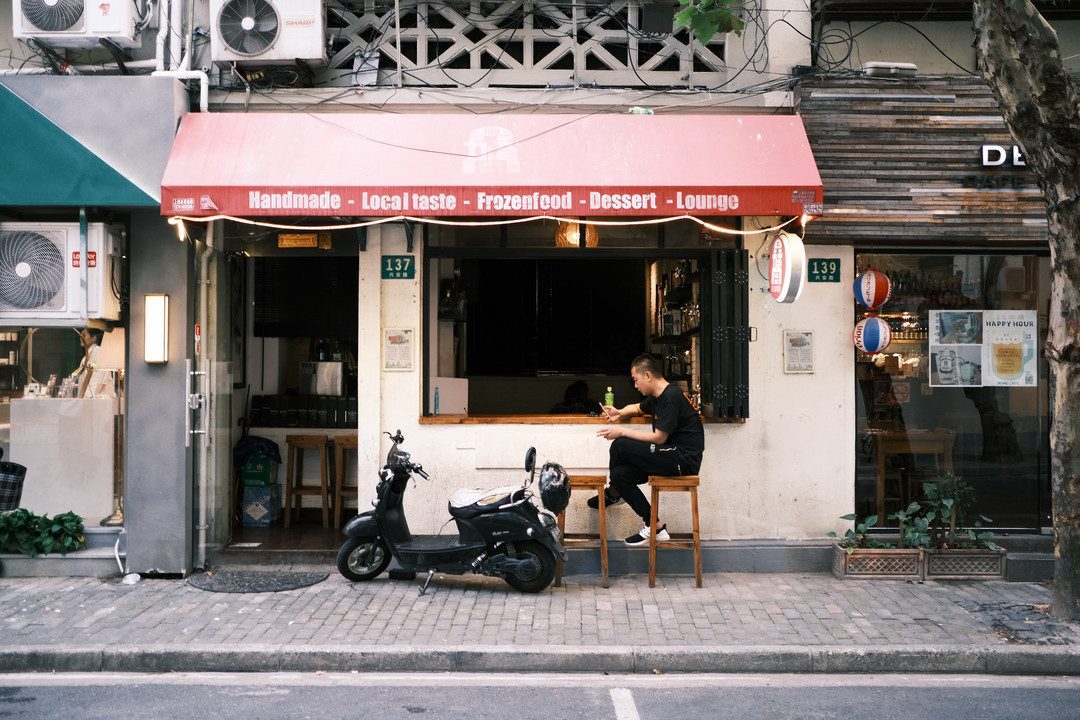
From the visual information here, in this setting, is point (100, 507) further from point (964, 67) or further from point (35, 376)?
point (964, 67)

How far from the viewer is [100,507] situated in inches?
334

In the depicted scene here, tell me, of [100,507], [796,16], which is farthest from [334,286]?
[796,16]

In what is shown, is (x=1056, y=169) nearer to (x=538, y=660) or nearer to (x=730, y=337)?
(x=730, y=337)

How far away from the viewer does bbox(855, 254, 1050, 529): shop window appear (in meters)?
8.70

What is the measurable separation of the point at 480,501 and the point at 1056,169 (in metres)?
5.17

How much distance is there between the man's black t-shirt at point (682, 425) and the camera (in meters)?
7.80

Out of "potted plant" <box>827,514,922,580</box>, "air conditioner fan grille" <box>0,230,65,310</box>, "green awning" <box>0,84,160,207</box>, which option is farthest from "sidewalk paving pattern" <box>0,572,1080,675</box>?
"green awning" <box>0,84,160,207</box>

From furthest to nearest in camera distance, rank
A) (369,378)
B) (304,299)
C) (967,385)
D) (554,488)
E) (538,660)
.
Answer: (304,299) → (967,385) → (369,378) → (554,488) → (538,660)

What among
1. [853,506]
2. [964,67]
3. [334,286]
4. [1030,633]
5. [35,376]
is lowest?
[1030,633]

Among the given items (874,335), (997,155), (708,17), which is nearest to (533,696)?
(874,335)

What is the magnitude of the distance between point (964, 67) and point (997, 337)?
2.71 meters

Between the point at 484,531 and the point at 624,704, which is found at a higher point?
the point at 484,531

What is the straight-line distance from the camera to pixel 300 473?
1016cm

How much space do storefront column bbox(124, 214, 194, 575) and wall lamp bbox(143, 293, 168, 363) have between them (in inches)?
3.8
